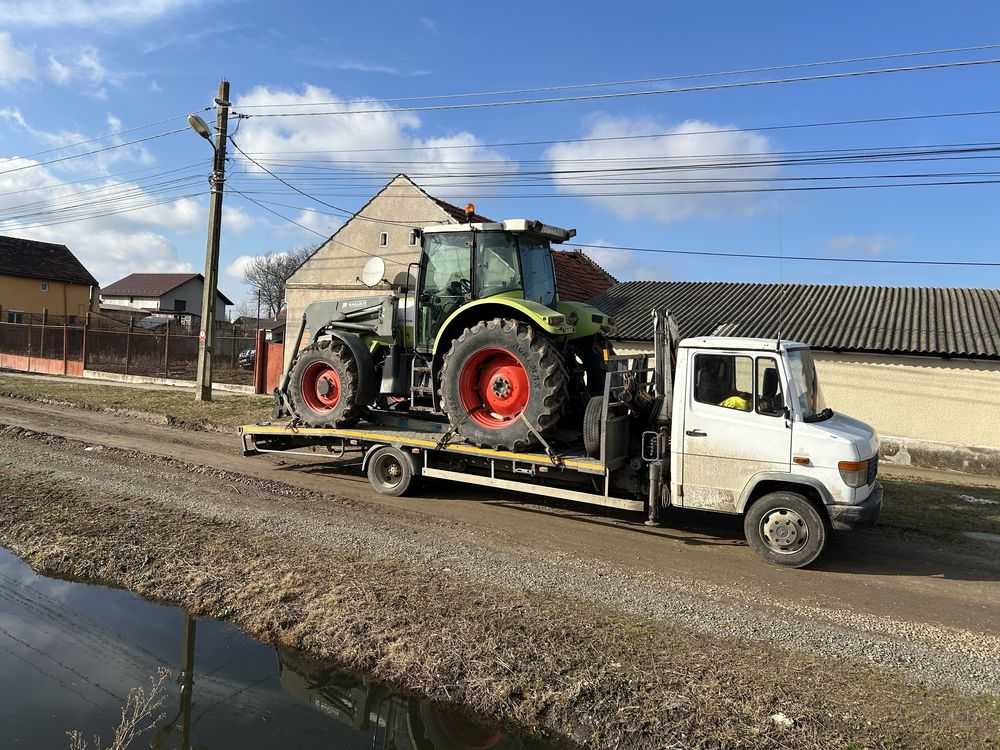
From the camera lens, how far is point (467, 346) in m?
7.72

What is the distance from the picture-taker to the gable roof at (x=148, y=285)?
64500mm

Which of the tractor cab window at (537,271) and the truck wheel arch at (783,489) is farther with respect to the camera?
the tractor cab window at (537,271)

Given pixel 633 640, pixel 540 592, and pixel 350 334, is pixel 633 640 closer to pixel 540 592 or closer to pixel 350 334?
pixel 540 592

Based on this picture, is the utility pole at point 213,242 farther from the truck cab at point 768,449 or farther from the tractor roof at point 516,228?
the truck cab at point 768,449

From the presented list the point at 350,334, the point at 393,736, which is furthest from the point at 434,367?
the point at 393,736

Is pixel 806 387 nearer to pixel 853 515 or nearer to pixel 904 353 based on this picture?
pixel 853 515

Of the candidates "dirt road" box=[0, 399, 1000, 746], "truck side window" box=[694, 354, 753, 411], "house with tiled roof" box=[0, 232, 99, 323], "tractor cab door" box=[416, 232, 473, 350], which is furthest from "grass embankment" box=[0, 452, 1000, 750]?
"house with tiled roof" box=[0, 232, 99, 323]

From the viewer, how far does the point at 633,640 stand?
4.58 meters

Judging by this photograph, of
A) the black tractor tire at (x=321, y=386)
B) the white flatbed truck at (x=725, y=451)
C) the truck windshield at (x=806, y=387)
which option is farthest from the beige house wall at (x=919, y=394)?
the black tractor tire at (x=321, y=386)

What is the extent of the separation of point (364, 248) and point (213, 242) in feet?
20.7

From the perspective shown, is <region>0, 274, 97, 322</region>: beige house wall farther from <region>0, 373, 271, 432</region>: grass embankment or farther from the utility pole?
the utility pole

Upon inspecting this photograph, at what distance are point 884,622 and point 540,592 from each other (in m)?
2.66

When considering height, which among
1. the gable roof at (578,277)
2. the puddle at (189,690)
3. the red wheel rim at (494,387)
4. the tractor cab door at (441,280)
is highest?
the gable roof at (578,277)

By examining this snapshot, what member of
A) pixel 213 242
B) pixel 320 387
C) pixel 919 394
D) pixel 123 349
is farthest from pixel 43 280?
pixel 919 394
